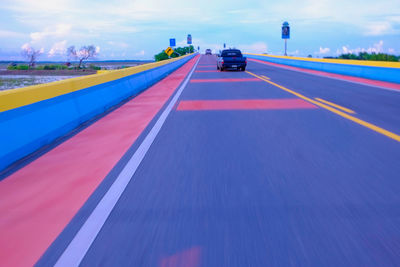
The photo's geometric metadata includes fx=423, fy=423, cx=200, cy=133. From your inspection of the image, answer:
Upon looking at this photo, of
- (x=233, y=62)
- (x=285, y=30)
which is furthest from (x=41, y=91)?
(x=285, y=30)

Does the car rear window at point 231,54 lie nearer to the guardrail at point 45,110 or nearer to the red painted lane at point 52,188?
the guardrail at point 45,110

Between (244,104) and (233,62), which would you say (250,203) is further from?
(233,62)

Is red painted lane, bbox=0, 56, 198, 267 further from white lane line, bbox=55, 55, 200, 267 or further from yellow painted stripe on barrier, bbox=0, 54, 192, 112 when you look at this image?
yellow painted stripe on barrier, bbox=0, 54, 192, 112

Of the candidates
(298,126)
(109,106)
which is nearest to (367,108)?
(298,126)

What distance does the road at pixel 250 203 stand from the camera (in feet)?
11.0

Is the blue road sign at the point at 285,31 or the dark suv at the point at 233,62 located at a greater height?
the blue road sign at the point at 285,31

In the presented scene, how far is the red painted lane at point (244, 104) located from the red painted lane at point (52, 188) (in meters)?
3.39

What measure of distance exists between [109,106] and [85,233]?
9029mm

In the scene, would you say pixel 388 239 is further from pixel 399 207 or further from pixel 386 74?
pixel 386 74

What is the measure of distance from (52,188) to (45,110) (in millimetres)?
2917

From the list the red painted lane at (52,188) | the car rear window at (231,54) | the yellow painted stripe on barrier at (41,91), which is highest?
the car rear window at (231,54)

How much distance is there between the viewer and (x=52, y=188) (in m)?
5.23

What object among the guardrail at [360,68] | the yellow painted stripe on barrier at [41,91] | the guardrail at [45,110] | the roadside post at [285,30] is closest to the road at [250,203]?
the guardrail at [45,110]

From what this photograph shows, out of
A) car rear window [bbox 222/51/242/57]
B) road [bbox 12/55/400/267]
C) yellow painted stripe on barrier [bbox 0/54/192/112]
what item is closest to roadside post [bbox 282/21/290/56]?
car rear window [bbox 222/51/242/57]
